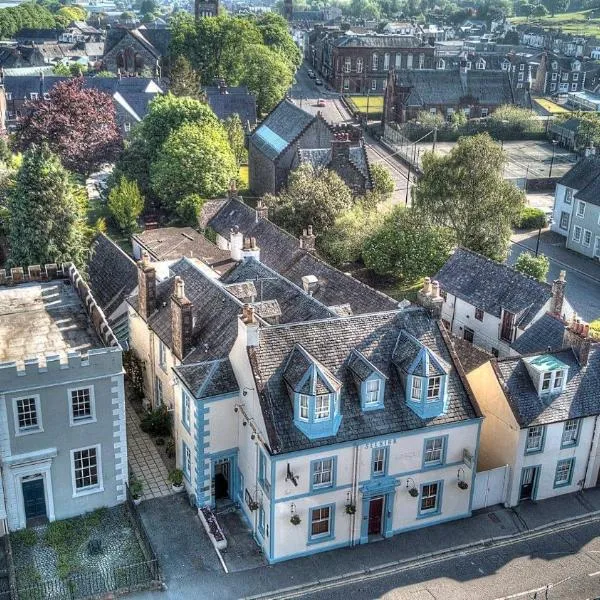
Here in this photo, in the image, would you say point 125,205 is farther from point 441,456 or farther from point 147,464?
point 441,456

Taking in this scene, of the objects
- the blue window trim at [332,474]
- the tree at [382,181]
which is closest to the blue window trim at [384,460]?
the blue window trim at [332,474]

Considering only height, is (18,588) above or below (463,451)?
below

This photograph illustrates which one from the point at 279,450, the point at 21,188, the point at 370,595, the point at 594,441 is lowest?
the point at 370,595

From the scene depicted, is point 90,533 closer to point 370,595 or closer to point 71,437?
point 71,437

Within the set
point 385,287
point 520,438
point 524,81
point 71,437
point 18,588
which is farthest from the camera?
point 524,81

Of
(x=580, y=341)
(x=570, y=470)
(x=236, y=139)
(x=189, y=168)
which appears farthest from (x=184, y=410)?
(x=236, y=139)

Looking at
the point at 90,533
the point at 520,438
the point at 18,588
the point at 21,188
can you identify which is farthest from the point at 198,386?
the point at 21,188

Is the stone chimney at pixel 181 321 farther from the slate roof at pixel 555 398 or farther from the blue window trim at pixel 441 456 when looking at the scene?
the slate roof at pixel 555 398
